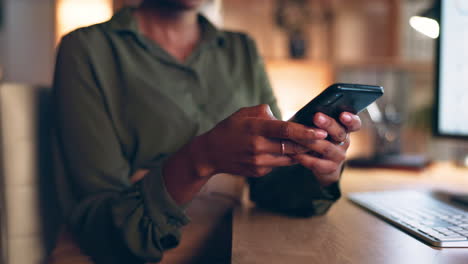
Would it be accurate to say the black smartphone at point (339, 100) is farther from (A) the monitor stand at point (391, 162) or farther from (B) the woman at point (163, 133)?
(A) the monitor stand at point (391, 162)

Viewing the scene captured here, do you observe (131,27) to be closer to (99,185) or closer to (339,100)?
(99,185)

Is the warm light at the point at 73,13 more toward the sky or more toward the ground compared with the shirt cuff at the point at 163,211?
more toward the sky

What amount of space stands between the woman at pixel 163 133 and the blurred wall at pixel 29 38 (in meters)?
1.85

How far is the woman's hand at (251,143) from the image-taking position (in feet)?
1.57

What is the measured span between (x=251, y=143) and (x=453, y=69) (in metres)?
0.57

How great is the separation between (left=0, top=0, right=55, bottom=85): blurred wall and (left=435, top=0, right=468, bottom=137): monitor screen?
231cm

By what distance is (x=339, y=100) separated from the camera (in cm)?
47

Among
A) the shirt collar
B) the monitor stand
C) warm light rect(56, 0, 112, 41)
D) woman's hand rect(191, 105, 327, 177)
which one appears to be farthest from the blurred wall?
woman's hand rect(191, 105, 327, 177)

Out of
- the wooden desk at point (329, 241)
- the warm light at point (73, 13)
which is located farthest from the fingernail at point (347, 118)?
the warm light at point (73, 13)

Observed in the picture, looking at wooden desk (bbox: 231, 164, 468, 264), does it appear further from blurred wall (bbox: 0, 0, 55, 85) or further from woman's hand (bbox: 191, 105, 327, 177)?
blurred wall (bbox: 0, 0, 55, 85)

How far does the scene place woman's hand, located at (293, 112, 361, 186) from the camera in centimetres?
50

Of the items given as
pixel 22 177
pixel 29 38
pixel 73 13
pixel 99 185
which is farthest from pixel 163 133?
pixel 29 38

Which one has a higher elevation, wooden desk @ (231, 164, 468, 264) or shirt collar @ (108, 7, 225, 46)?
shirt collar @ (108, 7, 225, 46)

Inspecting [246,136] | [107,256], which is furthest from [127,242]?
[246,136]
